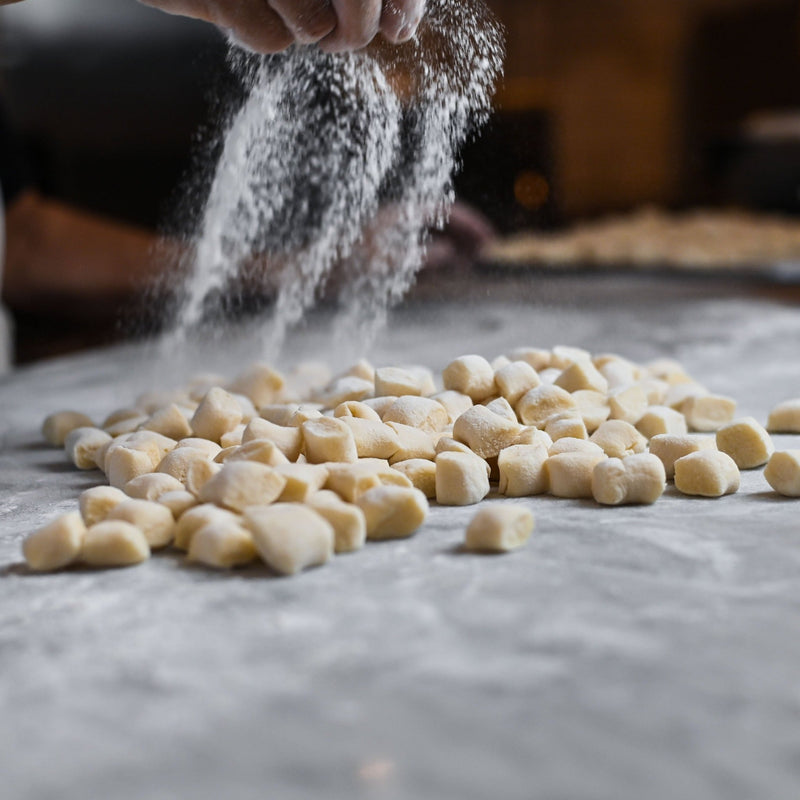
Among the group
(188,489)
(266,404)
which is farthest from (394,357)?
(188,489)

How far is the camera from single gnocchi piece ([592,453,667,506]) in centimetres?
95

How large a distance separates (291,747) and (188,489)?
436 millimetres

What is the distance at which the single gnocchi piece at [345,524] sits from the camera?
0.84 metres

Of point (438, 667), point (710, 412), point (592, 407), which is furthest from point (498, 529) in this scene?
point (710, 412)

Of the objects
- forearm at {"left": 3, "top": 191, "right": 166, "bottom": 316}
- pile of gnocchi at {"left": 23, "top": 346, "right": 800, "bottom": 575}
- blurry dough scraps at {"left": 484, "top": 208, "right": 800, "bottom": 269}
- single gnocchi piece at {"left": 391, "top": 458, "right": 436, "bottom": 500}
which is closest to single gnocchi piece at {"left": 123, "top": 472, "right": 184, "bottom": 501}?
pile of gnocchi at {"left": 23, "top": 346, "right": 800, "bottom": 575}

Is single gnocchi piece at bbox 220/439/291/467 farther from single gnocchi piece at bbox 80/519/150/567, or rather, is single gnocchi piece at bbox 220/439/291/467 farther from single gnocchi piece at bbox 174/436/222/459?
single gnocchi piece at bbox 80/519/150/567

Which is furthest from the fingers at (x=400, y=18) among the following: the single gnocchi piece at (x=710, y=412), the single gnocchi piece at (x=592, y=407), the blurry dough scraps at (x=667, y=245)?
the blurry dough scraps at (x=667, y=245)

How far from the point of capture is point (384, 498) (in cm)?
87

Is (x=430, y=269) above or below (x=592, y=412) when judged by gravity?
above

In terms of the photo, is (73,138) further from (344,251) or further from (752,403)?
(752,403)

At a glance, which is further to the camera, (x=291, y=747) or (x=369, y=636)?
(x=369, y=636)

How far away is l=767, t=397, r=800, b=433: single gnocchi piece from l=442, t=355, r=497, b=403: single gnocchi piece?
347 millimetres

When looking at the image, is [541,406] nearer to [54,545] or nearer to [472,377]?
[472,377]

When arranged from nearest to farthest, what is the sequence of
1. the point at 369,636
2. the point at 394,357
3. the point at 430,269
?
the point at 369,636 → the point at 394,357 → the point at 430,269
